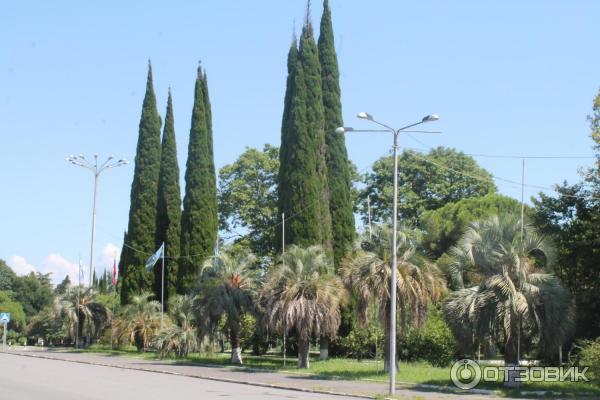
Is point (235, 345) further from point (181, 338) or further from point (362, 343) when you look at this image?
point (362, 343)

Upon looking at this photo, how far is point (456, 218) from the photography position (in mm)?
51625

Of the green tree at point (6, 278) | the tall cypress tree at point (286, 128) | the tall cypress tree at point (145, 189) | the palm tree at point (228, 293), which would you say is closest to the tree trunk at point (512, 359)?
the palm tree at point (228, 293)

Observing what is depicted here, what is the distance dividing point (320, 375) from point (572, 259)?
465 inches

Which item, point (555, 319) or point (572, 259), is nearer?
point (555, 319)

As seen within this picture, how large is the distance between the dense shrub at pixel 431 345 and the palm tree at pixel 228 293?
26.4ft

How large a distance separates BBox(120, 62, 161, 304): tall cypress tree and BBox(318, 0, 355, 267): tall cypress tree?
16.9m

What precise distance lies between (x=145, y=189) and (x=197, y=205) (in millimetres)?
6807

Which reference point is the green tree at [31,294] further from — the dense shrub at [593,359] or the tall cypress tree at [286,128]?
the dense shrub at [593,359]

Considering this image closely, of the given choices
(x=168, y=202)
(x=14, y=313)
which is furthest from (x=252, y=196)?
(x=14, y=313)

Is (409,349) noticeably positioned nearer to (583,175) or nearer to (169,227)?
(583,175)

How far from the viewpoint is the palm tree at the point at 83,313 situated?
58906mm

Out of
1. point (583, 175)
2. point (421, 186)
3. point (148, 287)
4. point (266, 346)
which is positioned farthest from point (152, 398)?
point (421, 186)

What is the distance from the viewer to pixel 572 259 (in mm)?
33156

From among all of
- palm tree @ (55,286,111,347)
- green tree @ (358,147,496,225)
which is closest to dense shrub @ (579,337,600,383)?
green tree @ (358,147,496,225)
